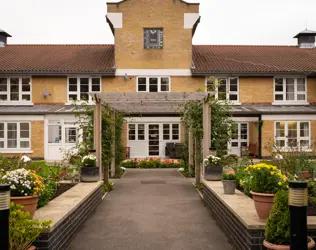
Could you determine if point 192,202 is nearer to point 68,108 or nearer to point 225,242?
point 225,242

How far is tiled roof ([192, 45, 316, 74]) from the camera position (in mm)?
23422

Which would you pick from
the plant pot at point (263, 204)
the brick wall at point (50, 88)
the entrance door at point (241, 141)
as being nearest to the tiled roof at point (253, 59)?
the entrance door at point (241, 141)

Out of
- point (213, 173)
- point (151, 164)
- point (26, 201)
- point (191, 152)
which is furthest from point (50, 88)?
point (26, 201)

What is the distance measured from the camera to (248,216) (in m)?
5.61

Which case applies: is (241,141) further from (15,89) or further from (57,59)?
(15,89)

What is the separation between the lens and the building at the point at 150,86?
22656 mm

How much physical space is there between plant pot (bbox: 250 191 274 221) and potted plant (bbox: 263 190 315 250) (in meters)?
0.54

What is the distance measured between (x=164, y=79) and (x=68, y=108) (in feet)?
19.8

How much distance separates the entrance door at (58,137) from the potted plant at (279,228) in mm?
18836

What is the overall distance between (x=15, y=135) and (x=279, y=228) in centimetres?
2079

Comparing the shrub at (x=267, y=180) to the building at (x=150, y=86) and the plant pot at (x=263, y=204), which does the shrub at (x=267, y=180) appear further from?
the building at (x=150, y=86)

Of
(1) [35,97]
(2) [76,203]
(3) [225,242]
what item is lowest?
(3) [225,242]

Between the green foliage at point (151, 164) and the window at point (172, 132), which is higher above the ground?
the window at point (172, 132)

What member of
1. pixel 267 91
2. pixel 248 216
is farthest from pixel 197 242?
pixel 267 91
